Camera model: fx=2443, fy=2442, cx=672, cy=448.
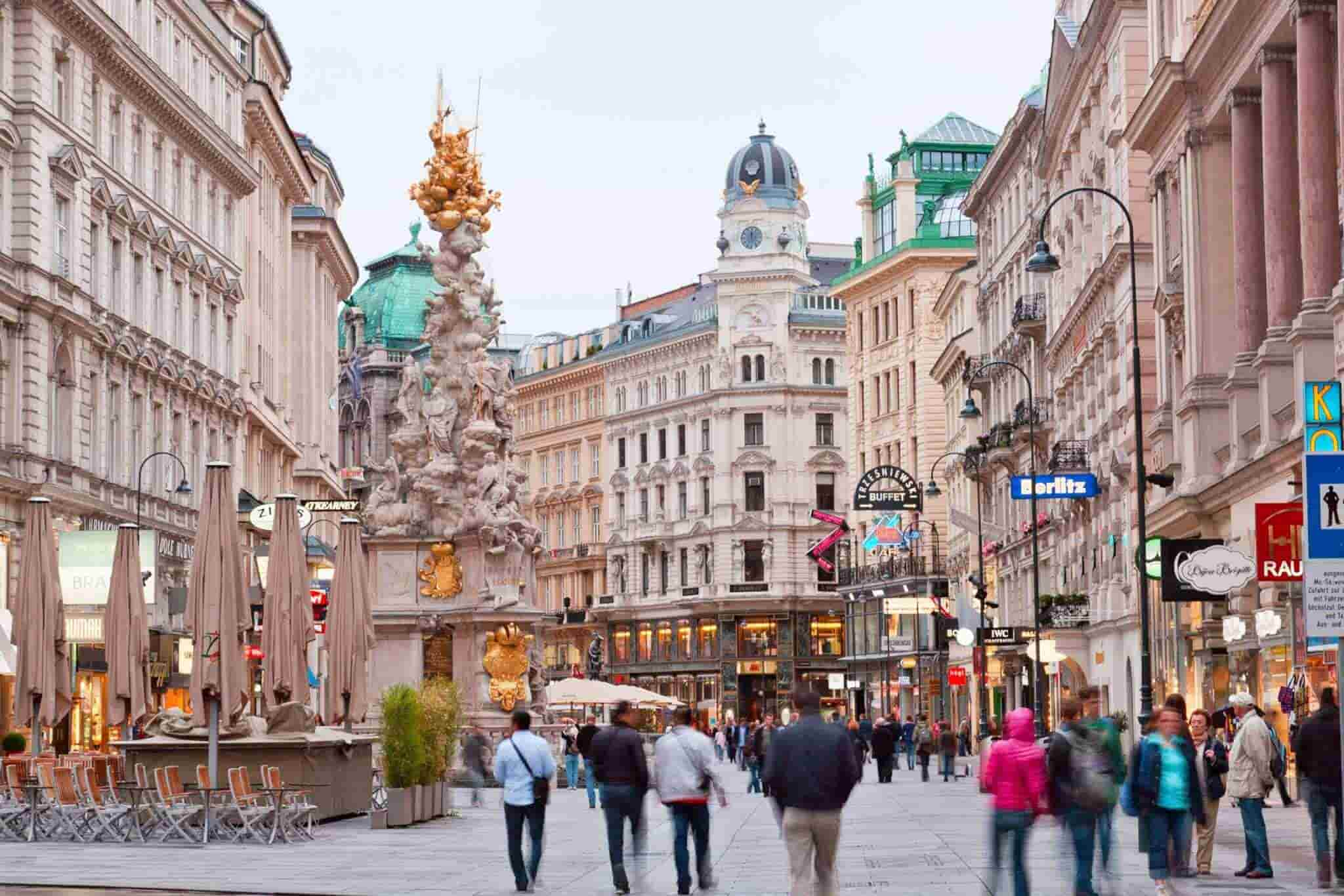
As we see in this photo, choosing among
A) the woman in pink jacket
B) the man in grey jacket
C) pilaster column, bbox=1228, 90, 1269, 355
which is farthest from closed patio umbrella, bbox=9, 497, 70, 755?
pilaster column, bbox=1228, 90, 1269, 355

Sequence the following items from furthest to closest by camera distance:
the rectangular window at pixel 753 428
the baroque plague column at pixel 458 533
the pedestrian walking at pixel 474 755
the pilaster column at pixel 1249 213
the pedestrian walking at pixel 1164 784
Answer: the rectangular window at pixel 753 428 → the baroque plague column at pixel 458 533 → the pedestrian walking at pixel 474 755 → the pilaster column at pixel 1249 213 → the pedestrian walking at pixel 1164 784

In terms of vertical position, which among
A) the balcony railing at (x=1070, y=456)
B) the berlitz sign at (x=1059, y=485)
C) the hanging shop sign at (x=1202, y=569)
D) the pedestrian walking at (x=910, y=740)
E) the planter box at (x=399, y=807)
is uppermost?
the balcony railing at (x=1070, y=456)

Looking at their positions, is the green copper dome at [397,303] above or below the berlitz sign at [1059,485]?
above

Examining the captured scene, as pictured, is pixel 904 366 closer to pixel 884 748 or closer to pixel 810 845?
pixel 884 748

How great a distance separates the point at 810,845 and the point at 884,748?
40.3 m

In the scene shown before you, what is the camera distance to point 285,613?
1330 inches

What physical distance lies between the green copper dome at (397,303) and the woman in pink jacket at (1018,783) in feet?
445

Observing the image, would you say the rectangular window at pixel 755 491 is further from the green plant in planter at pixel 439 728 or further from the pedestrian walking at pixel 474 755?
the green plant in planter at pixel 439 728

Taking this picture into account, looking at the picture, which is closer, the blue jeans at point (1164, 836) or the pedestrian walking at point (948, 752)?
the blue jeans at point (1164, 836)

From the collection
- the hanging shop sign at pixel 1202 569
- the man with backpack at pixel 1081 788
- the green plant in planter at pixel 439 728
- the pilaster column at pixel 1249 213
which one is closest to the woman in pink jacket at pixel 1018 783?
the man with backpack at pixel 1081 788

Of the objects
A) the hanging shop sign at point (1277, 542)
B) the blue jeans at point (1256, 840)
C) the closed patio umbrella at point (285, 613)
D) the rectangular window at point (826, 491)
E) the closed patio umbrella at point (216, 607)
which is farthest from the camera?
the rectangular window at point (826, 491)

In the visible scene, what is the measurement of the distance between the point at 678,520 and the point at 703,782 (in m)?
115

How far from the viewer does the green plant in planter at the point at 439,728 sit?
33406 millimetres

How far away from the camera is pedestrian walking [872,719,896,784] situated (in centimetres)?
5750
